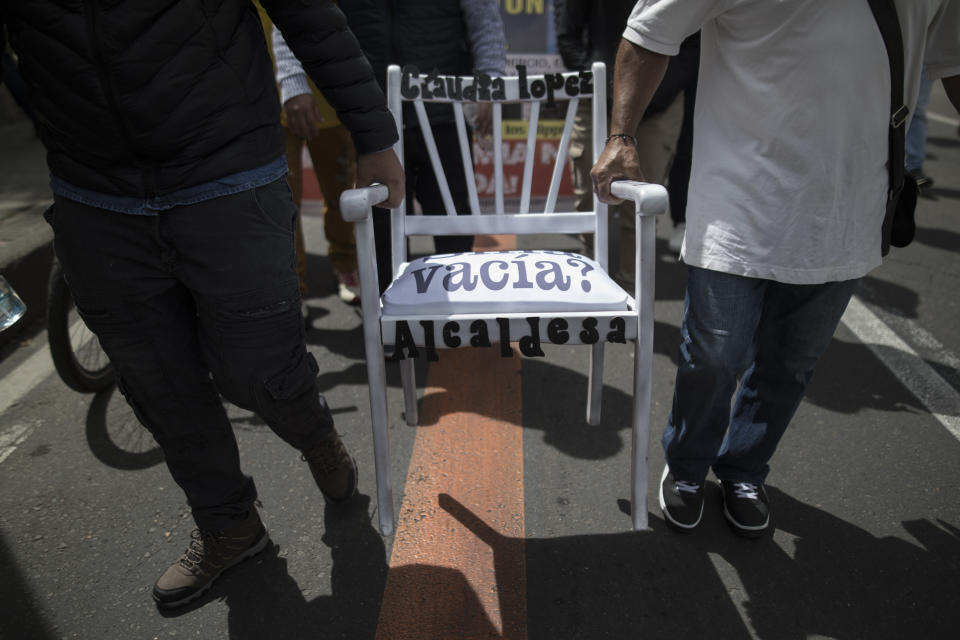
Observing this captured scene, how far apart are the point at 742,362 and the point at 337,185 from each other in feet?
7.41

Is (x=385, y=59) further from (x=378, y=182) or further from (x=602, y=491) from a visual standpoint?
(x=602, y=491)

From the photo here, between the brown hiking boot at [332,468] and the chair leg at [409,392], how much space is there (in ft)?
1.29

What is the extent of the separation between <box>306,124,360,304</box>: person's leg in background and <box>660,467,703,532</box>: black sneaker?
168 cm

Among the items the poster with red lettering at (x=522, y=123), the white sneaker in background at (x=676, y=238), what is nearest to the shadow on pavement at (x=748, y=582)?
the white sneaker in background at (x=676, y=238)

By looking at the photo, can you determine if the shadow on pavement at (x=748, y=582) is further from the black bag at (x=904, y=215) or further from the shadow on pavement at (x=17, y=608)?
the shadow on pavement at (x=17, y=608)

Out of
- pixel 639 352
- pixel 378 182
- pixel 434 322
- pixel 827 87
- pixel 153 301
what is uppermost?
pixel 827 87

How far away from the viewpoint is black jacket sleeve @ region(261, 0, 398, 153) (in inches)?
57.5

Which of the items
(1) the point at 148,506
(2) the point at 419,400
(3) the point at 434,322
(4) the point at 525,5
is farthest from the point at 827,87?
(4) the point at 525,5

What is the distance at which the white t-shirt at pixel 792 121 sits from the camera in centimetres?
146

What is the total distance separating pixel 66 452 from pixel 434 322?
5.23ft

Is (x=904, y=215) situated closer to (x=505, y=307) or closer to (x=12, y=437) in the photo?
(x=505, y=307)

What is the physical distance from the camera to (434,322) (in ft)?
5.38

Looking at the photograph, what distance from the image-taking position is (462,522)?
2.00 metres

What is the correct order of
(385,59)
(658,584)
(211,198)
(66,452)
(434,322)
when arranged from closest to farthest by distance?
(211,198) → (434,322) → (658,584) → (66,452) → (385,59)
